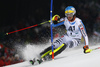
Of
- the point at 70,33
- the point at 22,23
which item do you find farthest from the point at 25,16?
the point at 70,33

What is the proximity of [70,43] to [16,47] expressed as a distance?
1.92m

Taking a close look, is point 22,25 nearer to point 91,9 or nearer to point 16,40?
point 16,40

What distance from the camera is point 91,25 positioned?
8.77 metres

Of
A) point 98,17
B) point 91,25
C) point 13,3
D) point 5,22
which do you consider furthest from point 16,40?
point 98,17

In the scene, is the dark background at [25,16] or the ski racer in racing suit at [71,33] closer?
the ski racer in racing suit at [71,33]

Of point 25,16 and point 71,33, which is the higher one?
point 25,16

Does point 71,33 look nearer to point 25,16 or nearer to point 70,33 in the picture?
point 70,33

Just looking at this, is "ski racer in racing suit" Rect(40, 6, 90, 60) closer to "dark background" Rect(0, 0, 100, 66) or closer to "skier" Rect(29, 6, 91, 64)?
"skier" Rect(29, 6, 91, 64)

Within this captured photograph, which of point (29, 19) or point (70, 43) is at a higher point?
point (29, 19)

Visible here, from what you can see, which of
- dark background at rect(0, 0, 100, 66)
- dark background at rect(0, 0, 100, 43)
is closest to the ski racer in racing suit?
dark background at rect(0, 0, 100, 66)

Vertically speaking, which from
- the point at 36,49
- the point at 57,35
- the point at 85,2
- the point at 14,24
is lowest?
the point at 36,49

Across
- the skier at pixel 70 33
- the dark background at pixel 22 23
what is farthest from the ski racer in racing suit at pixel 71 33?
the dark background at pixel 22 23

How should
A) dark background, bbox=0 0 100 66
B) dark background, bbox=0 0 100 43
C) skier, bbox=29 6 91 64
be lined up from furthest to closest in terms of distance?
dark background, bbox=0 0 100 43
dark background, bbox=0 0 100 66
skier, bbox=29 6 91 64

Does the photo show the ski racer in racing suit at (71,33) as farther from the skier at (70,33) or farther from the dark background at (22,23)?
the dark background at (22,23)
